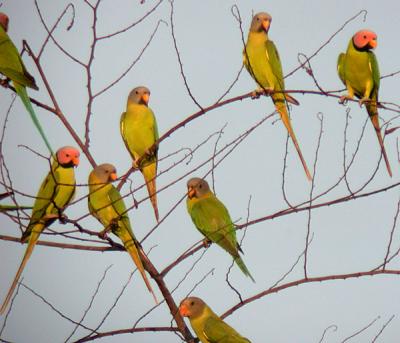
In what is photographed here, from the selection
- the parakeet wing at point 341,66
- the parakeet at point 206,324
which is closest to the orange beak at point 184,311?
the parakeet at point 206,324

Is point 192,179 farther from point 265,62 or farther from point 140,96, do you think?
point 265,62

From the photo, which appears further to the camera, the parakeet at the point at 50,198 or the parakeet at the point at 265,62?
the parakeet at the point at 265,62

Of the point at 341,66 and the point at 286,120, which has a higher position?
the point at 341,66

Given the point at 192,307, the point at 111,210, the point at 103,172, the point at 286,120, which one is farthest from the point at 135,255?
the point at 286,120

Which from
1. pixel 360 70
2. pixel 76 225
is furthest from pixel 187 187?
pixel 76 225

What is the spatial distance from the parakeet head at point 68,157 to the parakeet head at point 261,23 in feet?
5.91

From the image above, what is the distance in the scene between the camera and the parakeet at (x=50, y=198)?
3551 mm

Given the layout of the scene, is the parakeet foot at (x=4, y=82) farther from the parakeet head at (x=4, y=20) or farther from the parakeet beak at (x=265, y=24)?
the parakeet beak at (x=265, y=24)

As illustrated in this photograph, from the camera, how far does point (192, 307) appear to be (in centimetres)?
467

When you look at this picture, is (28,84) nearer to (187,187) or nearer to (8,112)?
(8,112)

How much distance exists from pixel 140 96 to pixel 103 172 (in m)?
1.23

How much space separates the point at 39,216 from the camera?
372 cm

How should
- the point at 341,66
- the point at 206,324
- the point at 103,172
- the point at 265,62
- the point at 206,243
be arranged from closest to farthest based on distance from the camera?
the point at 103,172 → the point at 206,324 → the point at 206,243 → the point at 265,62 → the point at 341,66

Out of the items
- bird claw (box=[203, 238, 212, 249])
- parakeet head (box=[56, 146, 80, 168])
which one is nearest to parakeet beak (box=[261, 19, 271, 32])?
bird claw (box=[203, 238, 212, 249])
